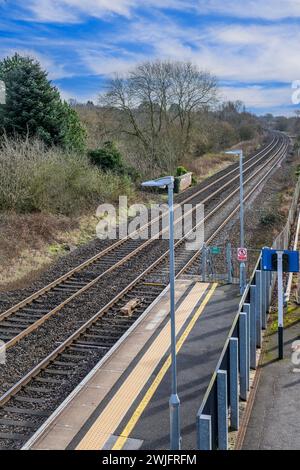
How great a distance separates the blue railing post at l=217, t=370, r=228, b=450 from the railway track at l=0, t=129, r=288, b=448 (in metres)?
3.19

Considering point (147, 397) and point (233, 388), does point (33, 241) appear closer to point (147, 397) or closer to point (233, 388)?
point (147, 397)

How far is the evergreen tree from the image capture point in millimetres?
26859

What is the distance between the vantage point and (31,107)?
89.4 feet

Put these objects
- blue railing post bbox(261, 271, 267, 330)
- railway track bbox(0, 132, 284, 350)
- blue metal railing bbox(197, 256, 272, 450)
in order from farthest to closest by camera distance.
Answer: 1. railway track bbox(0, 132, 284, 350)
2. blue railing post bbox(261, 271, 267, 330)
3. blue metal railing bbox(197, 256, 272, 450)

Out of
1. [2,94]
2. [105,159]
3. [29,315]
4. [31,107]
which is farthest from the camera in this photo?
[105,159]

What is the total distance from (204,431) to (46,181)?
18014 mm

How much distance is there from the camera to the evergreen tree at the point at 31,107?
88.1 ft

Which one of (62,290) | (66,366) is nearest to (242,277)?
(62,290)

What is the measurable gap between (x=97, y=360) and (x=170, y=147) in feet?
102

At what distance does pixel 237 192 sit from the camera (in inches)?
1361

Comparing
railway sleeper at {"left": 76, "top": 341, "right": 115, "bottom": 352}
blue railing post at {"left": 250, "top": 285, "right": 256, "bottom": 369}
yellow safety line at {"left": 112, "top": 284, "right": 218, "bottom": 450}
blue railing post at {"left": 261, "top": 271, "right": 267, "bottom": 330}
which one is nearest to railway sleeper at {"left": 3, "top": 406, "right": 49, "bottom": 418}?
yellow safety line at {"left": 112, "top": 284, "right": 218, "bottom": 450}

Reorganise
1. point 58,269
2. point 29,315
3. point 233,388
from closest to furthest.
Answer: point 233,388 < point 29,315 < point 58,269

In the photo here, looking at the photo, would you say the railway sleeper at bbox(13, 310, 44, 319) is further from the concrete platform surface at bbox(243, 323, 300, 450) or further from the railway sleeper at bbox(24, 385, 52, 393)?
the concrete platform surface at bbox(243, 323, 300, 450)
